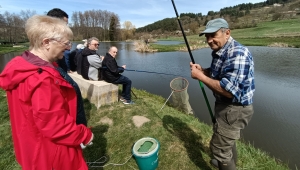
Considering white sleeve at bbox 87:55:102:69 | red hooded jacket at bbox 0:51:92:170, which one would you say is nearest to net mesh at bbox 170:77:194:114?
white sleeve at bbox 87:55:102:69

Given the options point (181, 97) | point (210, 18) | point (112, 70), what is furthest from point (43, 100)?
point (210, 18)

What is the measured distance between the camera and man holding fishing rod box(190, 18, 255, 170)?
1.82m

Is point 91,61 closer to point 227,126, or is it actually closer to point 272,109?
point 227,126

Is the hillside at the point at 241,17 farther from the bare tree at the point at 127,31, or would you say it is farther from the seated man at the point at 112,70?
the seated man at the point at 112,70

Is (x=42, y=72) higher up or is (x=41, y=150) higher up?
(x=42, y=72)

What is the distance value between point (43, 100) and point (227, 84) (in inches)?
65.5

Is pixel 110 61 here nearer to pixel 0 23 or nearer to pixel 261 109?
pixel 261 109

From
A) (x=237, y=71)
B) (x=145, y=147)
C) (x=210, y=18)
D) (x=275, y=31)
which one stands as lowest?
(x=145, y=147)

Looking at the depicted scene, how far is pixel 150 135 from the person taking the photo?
3781 mm

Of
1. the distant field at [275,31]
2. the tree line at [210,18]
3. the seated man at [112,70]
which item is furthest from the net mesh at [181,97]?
the tree line at [210,18]

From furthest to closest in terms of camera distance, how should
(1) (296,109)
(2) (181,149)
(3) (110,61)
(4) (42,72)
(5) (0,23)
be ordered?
1. (5) (0,23)
2. (1) (296,109)
3. (3) (110,61)
4. (2) (181,149)
5. (4) (42,72)

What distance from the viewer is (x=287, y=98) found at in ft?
21.1

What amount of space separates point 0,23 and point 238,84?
5905 cm

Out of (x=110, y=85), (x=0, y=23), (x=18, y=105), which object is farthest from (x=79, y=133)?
(x=0, y=23)
